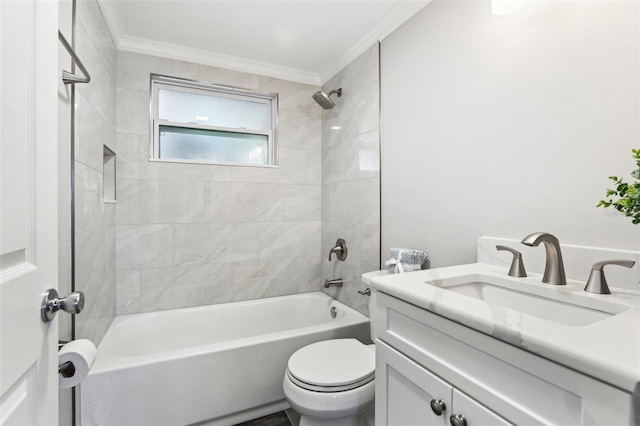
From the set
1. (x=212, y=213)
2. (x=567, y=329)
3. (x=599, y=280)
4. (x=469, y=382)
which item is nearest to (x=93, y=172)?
(x=212, y=213)

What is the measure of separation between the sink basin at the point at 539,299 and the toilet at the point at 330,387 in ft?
2.25

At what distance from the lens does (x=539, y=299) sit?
926mm

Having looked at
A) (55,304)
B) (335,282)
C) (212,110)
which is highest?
(212,110)

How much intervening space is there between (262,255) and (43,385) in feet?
6.19

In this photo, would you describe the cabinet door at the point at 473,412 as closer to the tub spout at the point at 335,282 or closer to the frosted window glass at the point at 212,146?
the tub spout at the point at 335,282

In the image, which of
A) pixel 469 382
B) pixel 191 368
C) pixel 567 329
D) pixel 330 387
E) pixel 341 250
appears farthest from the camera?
pixel 341 250

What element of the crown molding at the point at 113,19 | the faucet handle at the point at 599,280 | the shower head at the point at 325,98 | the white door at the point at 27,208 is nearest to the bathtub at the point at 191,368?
the white door at the point at 27,208

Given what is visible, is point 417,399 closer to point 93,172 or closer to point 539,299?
point 539,299

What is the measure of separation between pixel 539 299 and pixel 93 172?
79.9 inches

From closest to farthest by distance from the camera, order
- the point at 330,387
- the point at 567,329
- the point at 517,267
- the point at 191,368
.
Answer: the point at 567,329
the point at 517,267
the point at 330,387
the point at 191,368

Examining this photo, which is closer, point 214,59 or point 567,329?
point 567,329

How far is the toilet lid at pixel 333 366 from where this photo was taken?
4.43ft

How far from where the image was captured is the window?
7.50 feet

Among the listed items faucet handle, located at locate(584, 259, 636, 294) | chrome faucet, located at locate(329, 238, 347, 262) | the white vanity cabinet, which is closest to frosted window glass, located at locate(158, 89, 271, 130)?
chrome faucet, located at locate(329, 238, 347, 262)
